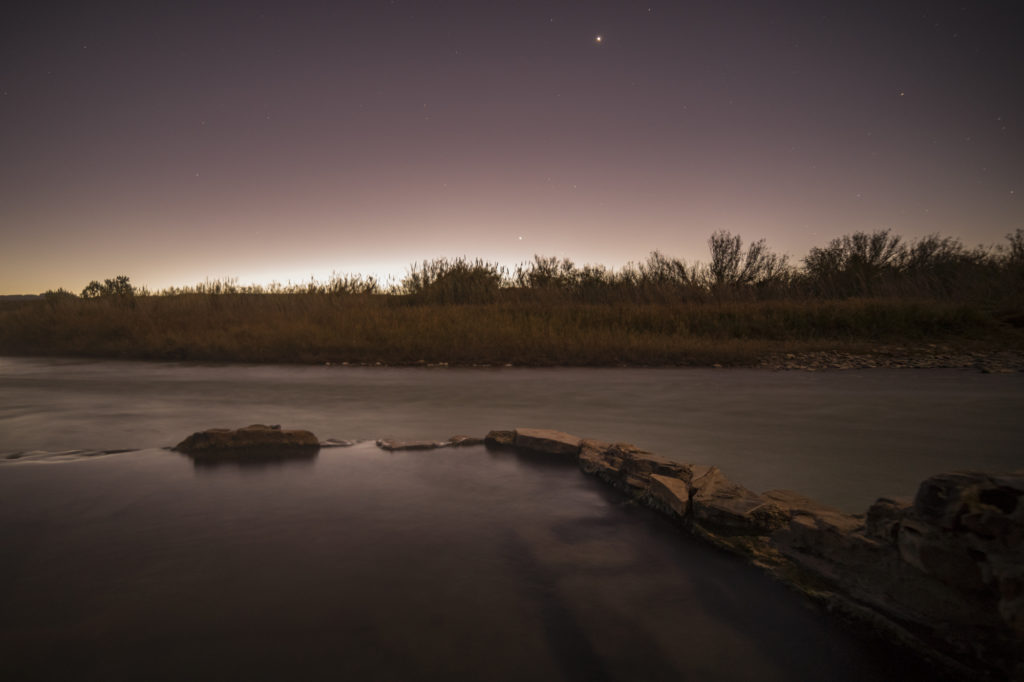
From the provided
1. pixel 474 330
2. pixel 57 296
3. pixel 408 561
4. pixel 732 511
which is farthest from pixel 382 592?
pixel 57 296

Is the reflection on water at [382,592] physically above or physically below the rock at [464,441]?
below

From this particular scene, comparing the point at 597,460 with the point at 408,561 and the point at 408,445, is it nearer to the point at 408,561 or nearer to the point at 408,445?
the point at 408,445

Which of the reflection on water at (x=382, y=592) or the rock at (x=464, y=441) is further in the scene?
the rock at (x=464, y=441)

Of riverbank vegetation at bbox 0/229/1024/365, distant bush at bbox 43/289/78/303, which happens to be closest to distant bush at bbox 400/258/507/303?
riverbank vegetation at bbox 0/229/1024/365

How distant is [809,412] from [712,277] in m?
13.7

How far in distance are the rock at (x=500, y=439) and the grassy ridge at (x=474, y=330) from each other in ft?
19.4

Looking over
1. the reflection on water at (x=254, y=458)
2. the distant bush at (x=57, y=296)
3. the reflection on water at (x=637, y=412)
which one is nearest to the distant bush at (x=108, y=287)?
the distant bush at (x=57, y=296)

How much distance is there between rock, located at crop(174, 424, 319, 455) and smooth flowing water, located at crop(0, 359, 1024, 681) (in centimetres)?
16

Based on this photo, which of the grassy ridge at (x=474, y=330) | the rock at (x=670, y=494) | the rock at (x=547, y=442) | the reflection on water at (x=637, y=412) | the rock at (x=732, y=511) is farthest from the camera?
the grassy ridge at (x=474, y=330)

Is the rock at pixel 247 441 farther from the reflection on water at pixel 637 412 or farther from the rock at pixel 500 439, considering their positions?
the rock at pixel 500 439

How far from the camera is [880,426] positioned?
4609 mm

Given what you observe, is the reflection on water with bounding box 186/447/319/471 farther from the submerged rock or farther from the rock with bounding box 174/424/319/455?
the submerged rock

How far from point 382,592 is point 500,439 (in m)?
2.03

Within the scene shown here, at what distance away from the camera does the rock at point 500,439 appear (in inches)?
147
